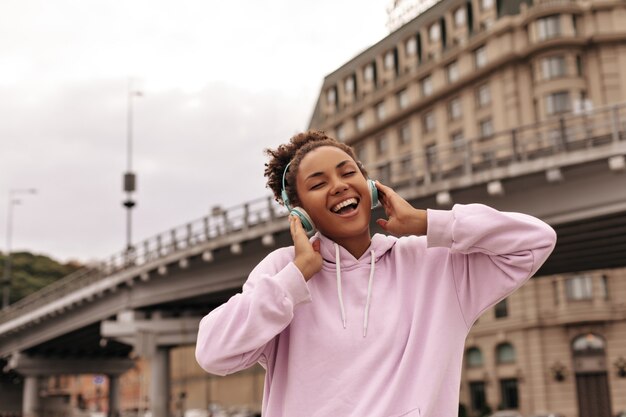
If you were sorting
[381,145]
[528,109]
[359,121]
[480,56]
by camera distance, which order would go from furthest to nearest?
1. [359,121]
2. [381,145]
3. [480,56]
4. [528,109]

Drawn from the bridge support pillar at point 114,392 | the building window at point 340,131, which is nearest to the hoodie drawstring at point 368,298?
the bridge support pillar at point 114,392

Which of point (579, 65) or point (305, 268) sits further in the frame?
point (579, 65)

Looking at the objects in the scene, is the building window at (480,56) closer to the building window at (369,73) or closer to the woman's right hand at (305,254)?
the building window at (369,73)

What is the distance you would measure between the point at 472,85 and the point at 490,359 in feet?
58.4

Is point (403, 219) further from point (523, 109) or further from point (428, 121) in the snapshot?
point (428, 121)

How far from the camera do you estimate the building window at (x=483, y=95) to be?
176 ft

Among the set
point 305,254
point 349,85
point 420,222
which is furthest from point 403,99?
point 305,254

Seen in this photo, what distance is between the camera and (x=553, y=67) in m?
49.6

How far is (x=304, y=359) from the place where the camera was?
2.40m

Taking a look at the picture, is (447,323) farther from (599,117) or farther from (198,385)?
A: (198,385)

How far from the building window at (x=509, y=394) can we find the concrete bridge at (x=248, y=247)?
14.4 m

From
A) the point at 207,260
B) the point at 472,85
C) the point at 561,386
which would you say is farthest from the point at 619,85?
the point at 207,260

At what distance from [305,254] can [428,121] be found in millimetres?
57850

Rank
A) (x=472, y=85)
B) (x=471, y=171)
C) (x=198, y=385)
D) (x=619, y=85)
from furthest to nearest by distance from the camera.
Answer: (x=198, y=385) < (x=472, y=85) < (x=619, y=85) < (x=471, y=171)
